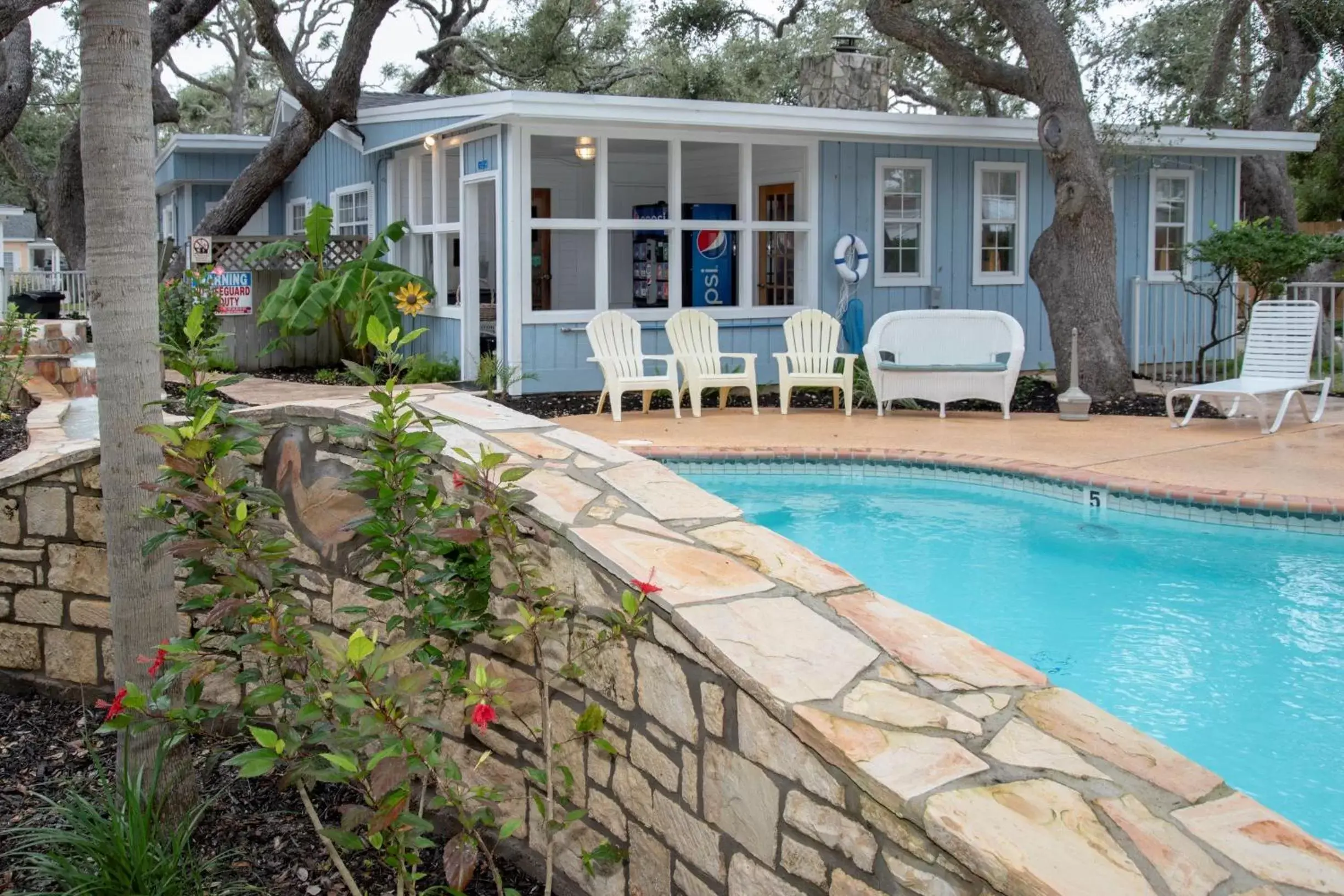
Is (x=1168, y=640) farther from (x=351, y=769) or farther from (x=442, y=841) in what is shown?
(x=351, y=769)

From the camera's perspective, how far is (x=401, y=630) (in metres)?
3.53

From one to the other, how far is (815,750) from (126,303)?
6.52ft

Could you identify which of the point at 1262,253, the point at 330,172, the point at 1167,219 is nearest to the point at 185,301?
the point at 330,172

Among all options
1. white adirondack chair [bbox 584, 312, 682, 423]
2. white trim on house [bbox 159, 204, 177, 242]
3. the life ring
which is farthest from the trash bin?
the life ring

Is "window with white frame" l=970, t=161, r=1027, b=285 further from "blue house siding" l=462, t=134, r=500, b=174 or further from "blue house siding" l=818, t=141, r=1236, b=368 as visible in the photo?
"blue house siding" l=462, t=134, r=500, b=174

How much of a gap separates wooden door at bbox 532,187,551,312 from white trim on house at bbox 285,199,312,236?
3.02 meters

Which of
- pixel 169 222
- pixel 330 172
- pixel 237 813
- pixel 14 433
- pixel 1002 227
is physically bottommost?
pixel 237 813

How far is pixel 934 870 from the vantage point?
7.23ft

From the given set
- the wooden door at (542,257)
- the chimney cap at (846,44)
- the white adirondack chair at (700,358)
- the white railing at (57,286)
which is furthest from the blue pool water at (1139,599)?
the white railing at (57,286)

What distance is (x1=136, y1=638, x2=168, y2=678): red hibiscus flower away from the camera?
311 centimetres

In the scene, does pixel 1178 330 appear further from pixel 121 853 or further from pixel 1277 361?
pixel 121 853

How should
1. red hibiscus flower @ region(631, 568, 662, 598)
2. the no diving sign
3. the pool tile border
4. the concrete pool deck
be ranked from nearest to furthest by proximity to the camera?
1. red hibiscus flower @ region(631, 568, 662, 598)
2. the pool tile border
3. the concrete pool deck
4. the no diving sign

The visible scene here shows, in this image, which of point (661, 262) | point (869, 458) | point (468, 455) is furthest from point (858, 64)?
point (468, 455)

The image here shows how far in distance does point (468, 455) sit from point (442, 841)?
1.19 m
